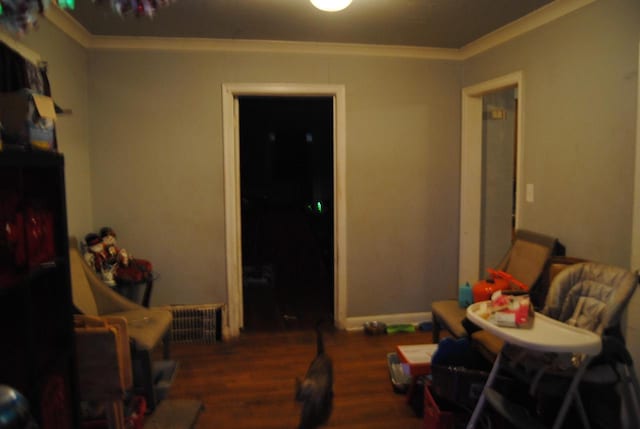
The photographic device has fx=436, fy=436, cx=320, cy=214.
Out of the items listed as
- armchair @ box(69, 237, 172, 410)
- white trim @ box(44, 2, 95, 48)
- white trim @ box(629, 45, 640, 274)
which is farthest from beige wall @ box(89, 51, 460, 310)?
white trim @ box(629, 45, 640, 274)

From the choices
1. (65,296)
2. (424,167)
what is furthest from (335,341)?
(65,296)

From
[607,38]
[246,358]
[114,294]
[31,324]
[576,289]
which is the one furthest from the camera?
[246,358]

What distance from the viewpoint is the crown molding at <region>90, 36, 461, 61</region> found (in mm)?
3291

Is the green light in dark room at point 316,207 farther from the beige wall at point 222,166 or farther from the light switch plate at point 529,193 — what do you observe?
the light switch plate at point 529,193

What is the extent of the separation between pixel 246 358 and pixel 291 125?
4.13 metres

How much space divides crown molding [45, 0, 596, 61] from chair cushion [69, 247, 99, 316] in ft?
4.95

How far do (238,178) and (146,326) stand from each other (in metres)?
1.41

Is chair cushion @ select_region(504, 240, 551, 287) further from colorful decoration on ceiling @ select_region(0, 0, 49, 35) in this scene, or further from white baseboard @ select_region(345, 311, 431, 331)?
colorful decoration on ceiling @ select_region(0, 0, 49, 35)

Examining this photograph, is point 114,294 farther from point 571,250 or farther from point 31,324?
point 571,250

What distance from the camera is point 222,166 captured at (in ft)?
11.4

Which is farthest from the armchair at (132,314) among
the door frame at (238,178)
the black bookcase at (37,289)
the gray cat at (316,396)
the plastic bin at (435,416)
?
the plastic bin at (435,416)

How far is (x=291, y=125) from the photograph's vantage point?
6.57 metres

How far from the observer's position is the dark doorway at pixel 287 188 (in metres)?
5.77

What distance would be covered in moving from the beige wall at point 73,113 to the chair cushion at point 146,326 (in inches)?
30.3
